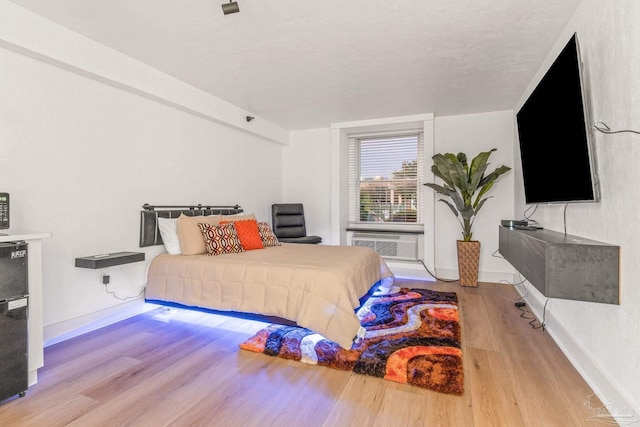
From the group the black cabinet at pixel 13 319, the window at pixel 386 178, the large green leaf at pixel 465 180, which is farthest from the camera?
the window at pixel 386 178

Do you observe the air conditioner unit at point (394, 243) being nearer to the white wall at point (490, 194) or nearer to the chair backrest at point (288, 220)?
the white wall at point (490, 194)

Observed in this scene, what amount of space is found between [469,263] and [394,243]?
3.76 ft

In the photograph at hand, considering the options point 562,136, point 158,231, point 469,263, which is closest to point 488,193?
point 469,263

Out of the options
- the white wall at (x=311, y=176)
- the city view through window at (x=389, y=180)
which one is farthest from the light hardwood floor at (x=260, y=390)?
the white wall at (x=311, y=176)

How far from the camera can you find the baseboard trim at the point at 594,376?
1.54 m

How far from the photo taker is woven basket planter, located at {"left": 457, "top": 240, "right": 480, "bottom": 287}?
169 inches

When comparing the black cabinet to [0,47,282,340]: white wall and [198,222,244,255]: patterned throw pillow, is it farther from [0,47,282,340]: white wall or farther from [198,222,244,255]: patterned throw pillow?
[198,222,244,255]: patterned throw pillow

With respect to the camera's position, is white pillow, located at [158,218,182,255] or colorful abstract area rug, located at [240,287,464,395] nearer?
colorful abstract area rug, located at [240,287,464,395]

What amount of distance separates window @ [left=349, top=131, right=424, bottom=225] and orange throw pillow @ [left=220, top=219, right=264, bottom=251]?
91.6 inches

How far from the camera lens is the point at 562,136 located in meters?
2.04

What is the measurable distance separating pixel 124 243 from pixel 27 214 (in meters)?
0.82

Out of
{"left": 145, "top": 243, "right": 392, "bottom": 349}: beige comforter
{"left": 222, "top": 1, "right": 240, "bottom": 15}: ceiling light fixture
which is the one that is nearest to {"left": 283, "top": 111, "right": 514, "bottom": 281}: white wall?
{"left": 145, "top": 243, "right": 392, "bottom": 349}: beige comforter

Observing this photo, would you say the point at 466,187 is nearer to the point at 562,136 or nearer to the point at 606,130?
the point at 562,136

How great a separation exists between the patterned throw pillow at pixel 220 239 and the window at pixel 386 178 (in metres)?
2.68
